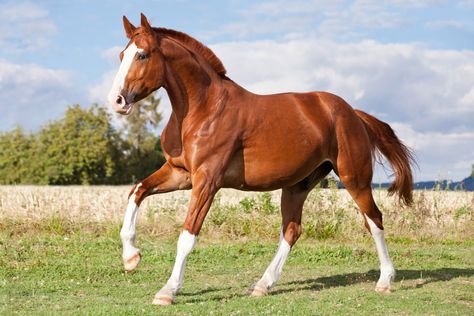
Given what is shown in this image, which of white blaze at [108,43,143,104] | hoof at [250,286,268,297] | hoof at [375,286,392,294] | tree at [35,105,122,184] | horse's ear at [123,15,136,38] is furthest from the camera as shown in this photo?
tree at [35,105,122,184]

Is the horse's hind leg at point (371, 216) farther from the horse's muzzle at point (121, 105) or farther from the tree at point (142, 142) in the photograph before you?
the tree at point (142, 142)

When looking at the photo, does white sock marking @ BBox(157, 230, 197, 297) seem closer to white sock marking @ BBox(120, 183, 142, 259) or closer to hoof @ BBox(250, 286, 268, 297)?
white sock marking @ BBox(120, 183, 142, 259)

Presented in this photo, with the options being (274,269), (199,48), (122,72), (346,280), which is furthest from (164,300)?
(346,280)

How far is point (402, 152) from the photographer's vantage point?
8.84 m

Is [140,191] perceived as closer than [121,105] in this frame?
No

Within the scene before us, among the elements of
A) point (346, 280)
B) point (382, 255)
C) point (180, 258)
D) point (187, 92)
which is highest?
point (187, 92)

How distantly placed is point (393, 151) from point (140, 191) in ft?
11.7

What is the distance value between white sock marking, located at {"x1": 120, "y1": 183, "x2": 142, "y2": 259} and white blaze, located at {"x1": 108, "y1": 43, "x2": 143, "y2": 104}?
111 cm

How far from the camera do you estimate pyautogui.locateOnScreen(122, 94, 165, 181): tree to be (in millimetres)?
60750

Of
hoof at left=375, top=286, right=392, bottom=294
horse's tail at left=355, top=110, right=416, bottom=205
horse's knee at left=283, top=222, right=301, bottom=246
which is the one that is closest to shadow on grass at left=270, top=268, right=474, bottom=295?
horse's knee at left=283, top=222, right=301, bottom=246

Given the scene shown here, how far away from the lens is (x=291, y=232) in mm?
7934

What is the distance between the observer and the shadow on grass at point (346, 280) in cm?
750

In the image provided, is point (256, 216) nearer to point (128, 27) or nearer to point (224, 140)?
point (224, 140)

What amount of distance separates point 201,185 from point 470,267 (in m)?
5.55
